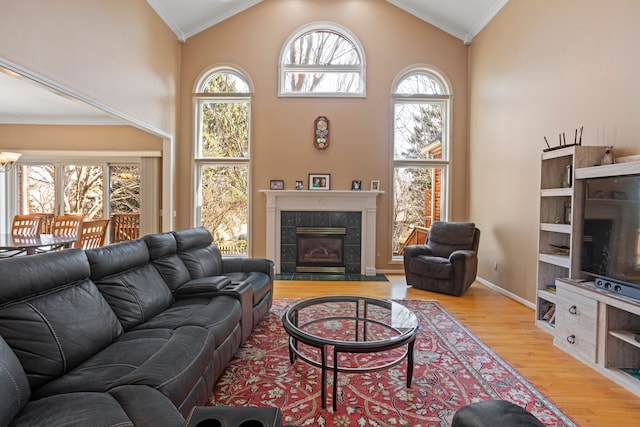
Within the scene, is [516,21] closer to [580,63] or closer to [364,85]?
[580,63]

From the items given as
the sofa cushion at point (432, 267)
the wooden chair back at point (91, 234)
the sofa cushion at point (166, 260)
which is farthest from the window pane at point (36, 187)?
the sofa cushion at point (432, 267)

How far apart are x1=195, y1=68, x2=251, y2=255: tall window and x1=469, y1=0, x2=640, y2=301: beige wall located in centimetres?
405

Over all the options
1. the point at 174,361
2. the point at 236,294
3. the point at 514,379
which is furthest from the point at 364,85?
the point at 174,361

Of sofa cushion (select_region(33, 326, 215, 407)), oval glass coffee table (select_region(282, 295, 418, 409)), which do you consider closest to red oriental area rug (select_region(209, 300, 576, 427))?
oval glass coffee table (select_region(282, 295, 418, 409))

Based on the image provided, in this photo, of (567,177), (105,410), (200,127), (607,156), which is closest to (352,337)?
(105,410)

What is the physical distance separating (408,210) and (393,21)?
338 cm

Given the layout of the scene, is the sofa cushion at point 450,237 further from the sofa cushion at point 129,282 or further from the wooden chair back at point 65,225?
the wooden chair back at point 65,225

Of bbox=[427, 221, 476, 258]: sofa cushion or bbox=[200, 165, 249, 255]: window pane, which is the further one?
bbox=[200, 165, 249, 255]: window pane

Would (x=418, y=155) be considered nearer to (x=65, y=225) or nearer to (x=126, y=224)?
(x=126, y=224)

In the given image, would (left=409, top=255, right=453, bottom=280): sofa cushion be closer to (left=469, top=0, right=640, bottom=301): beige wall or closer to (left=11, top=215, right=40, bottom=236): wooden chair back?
(left=469, top=0, right=640, bottom=301): beige wall

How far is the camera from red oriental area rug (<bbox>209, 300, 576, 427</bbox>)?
5.91 ft

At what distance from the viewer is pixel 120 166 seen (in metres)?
5.69

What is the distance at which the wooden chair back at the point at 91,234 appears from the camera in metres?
4.01

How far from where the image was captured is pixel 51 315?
58.7 inches
